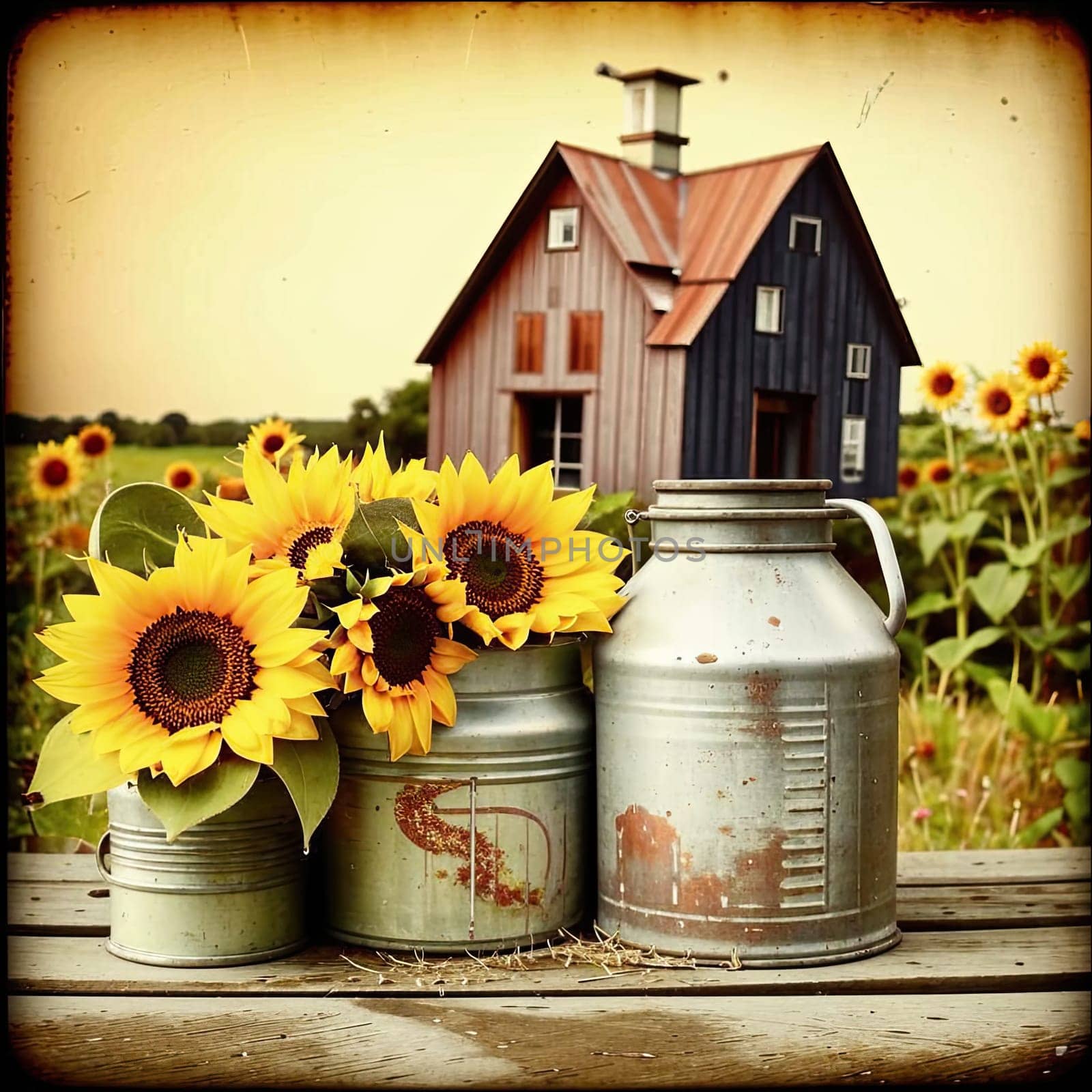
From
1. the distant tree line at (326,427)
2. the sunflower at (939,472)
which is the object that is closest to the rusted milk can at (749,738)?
the distant tree line at (326,427)

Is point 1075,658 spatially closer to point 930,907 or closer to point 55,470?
point 930,907

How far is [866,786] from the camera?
1.02 metres

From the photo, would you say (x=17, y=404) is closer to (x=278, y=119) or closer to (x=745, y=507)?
(x=278, y=119)

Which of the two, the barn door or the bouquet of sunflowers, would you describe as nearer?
the bouquet of sunflowers

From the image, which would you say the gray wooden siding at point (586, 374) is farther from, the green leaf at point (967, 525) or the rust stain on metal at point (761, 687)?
the green leaf at point (967, 525)

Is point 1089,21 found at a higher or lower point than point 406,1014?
higher

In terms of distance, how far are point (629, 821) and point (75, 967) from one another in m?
0.44

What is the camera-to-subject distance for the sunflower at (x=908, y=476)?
2080mm

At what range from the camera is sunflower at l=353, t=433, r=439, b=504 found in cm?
107

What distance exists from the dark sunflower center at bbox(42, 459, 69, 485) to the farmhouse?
0.58 m

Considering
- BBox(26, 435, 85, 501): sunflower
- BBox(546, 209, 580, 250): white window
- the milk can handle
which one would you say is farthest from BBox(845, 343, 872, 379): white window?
BBox(26, 435, 85, 501): sunflower

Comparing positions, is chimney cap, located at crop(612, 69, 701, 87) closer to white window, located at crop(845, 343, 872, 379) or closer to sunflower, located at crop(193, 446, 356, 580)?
white window, located at crop(845, 343, 872, 379)

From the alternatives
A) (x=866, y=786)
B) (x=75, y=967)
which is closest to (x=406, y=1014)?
(x=75, y=967)

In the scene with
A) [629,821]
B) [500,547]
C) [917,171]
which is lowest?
[629,821]
